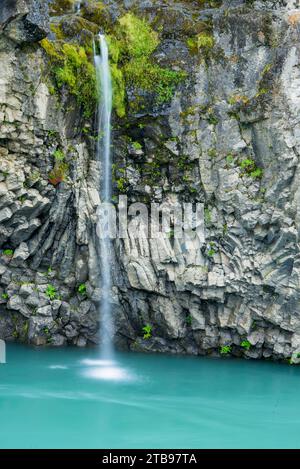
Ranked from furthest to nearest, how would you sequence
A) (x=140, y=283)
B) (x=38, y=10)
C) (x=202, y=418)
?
(x=140, y=283), (x=38, y=10), (x=202, y=418)

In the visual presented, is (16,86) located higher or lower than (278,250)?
higher

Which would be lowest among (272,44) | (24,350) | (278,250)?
(24,350)

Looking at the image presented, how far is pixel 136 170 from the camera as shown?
13.8 metres

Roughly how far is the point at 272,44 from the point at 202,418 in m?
→ 8.58

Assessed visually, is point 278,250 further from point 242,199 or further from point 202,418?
point 202,418

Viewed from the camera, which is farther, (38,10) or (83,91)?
(83,91)

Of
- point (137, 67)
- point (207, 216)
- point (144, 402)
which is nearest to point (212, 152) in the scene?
point (207, 216)

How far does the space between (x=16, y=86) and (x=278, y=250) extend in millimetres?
7189

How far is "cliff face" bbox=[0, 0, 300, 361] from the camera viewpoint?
41.1 ft

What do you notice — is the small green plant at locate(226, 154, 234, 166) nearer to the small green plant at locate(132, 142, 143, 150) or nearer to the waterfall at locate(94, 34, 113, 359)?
the small green plant at locate(132, 142, 143, 150)

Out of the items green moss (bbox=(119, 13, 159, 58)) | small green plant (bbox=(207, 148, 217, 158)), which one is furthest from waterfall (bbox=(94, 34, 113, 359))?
small green plant (bbox=(207, 148, 217, 158))

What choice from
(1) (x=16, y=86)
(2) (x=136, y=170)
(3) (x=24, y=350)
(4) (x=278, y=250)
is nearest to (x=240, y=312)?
(4) (x=278, y=250)

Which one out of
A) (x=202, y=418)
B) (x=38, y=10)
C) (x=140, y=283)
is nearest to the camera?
(x=202, y=418)

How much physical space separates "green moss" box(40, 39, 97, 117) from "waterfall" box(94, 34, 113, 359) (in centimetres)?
22
